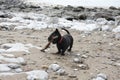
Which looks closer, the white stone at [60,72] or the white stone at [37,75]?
the white stone at [37,75]

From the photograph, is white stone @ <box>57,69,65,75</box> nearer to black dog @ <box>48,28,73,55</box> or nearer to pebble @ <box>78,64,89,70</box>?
pebble @ <box>78,64,89,70</box>

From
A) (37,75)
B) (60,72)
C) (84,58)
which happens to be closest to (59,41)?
(84,58)

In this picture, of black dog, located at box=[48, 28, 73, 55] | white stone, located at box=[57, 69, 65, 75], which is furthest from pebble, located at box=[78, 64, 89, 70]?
black dog, located at box=[48, 28, 73, 55]

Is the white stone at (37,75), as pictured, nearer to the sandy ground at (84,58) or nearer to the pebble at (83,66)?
the sandy ground at (84,58)

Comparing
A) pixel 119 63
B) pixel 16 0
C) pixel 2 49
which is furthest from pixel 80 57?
pixel 16 0

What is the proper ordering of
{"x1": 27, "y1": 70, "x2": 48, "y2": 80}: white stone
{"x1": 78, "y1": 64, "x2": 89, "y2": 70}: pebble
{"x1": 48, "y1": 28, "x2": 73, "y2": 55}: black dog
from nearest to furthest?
{"x1": 27, "y1": 70, "x2": 48, "y2": 80}: white stone, {"x1": 78, "y1": 64, "x2": 89, "y2": 70}: pebble, {"x1": 48, "y1": 28, "x2": 73, "y2": 55}: black dog

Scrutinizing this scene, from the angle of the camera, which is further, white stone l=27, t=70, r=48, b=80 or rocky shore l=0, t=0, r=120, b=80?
rocky shore l=0, t=0, r=120, b=80

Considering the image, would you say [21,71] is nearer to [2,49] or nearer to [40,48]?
[2,49]

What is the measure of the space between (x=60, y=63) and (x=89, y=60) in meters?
1.00

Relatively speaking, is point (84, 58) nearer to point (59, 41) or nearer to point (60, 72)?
point (59, 41)

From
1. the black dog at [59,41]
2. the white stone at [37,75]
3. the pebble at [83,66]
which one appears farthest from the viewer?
the black dog at [59,41]

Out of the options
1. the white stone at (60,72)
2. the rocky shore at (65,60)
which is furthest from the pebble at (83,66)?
the white stone at (60,72)

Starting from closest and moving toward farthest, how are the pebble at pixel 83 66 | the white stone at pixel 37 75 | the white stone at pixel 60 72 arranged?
1. the white stone at pixel 37 75
2. the white stone at pixel 60 72
3. the pebble at pixel 83 66

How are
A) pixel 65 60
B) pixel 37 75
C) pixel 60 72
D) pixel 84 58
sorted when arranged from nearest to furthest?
pixel 37 75 < pixel 60 72 < pixel 65 60 < pixel 84 58
